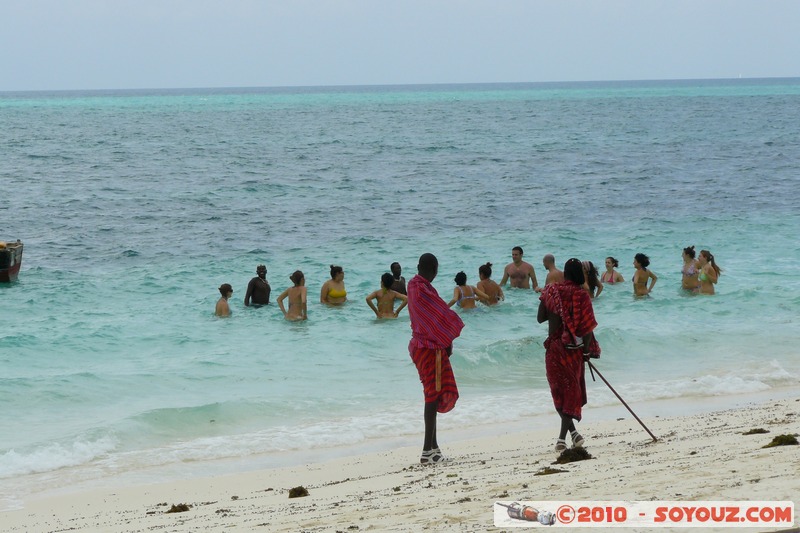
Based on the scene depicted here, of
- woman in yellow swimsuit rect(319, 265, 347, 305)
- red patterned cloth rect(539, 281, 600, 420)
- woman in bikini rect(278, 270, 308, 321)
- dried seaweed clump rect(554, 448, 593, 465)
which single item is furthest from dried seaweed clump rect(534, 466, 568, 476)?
woman in yellow swimsuit rect(319, 265, 347, 305)

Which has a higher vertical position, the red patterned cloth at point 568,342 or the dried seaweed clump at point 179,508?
the red patterned cloth at point 568,342

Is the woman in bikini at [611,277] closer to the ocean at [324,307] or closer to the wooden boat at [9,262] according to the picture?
the ocean at [324,307]

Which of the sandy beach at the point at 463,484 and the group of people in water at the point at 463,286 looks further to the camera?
the group of people in water at the point at 463,286

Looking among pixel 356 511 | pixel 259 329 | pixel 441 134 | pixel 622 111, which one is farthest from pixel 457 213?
pixel 622 111

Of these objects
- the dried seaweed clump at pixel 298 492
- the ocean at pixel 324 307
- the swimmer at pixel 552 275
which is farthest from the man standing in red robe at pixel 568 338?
the swimmer at pixel 552 275

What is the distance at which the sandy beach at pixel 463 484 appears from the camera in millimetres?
5188

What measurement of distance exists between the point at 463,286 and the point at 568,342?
7.66m

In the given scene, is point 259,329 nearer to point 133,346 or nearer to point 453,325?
point 133,346

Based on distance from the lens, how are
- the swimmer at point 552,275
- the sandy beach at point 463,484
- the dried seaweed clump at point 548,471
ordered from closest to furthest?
the sandy beach at point 463,484 → the dried seaweed clump at point 548,471 → the swimmer at point 552,275

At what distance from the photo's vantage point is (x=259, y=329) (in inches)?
560

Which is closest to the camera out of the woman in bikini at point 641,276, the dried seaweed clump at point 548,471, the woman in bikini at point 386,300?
the dried seaweed clump at point 548,471

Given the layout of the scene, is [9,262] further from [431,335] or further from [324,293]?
[431,335]

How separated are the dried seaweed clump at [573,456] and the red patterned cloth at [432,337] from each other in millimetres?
896

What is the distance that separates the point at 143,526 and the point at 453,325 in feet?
8.57
